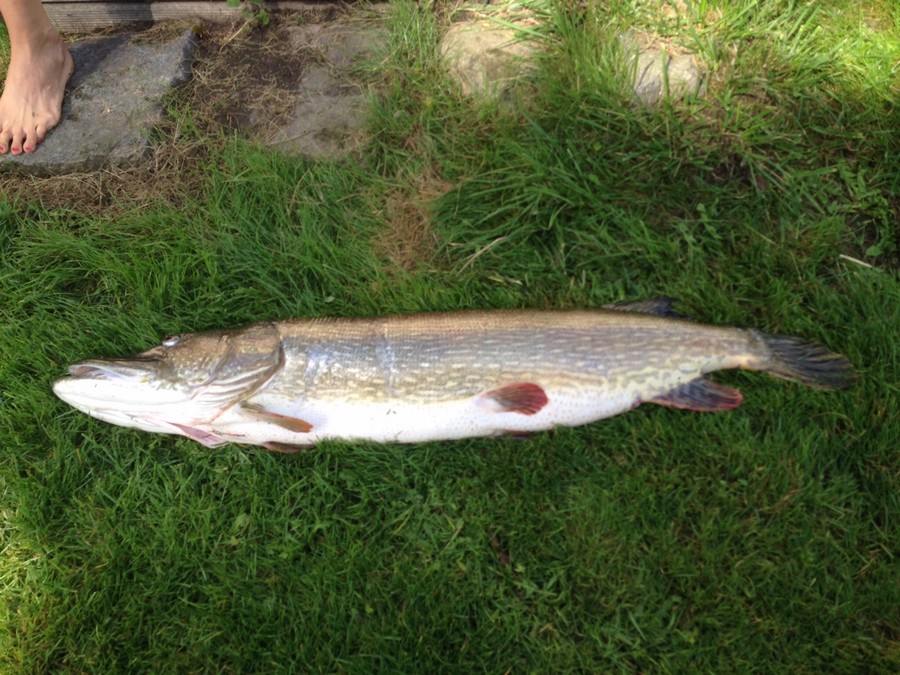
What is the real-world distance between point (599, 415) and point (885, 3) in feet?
8.75

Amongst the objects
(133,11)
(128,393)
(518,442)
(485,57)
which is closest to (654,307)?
(518,442)

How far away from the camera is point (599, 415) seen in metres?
2.60

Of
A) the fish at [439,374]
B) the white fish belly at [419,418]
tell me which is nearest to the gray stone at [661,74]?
the fish at [439,374]

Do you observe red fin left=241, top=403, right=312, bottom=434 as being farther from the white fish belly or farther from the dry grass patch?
the dry grass patch

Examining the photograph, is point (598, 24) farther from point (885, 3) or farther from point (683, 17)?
point (885, 3)

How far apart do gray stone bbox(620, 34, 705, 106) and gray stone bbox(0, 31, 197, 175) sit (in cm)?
272

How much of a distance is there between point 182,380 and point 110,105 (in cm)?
211

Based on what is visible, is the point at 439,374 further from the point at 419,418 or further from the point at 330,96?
the point at 330,96

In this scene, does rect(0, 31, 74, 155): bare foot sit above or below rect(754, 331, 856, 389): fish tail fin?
above

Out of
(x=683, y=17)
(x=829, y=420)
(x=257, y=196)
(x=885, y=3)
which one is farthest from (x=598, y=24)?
(x=829, y=420)

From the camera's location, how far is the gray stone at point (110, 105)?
136 inches

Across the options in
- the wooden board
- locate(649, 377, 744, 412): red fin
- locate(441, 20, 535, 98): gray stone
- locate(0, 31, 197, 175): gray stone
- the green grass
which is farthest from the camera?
the wooden board

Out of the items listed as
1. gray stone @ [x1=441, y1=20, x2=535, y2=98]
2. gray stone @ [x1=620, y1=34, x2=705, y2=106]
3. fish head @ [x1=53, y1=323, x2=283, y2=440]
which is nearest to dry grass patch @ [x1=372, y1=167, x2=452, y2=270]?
gray stone @ [x1=441, y1=20, x2=535, y2=98]

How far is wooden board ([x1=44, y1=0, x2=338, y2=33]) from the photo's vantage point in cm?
379
